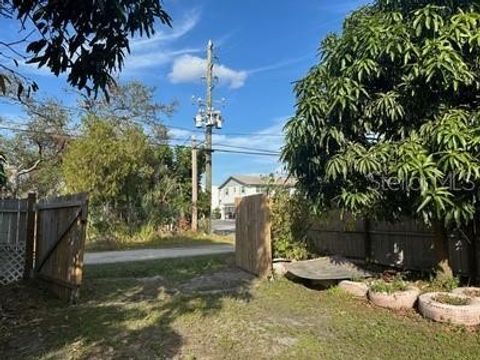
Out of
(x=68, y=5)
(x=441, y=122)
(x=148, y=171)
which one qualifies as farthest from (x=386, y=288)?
(x=148, y=171)

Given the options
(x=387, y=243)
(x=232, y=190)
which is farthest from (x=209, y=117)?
(x=232, y=190)

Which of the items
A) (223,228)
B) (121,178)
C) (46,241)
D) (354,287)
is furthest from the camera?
(223,228)

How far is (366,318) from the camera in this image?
6.26 meters

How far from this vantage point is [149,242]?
1920cm

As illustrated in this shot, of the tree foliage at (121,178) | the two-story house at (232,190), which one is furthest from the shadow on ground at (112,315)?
the two-story house at (232,190)

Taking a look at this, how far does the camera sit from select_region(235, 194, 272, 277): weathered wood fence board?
9.59m

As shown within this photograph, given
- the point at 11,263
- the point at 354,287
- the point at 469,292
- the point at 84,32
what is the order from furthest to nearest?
1. the point at 11,263
2. the point at 354,287
3. the point at 469,292
4. the point at 84,32

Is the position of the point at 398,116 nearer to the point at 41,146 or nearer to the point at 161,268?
the point at 161,268

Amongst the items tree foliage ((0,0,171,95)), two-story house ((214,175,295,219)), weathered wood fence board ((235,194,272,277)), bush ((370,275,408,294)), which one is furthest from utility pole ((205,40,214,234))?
two-story house ((214,175,295,219))

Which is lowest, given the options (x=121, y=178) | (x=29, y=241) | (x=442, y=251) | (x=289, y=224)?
(x=442, y=251)

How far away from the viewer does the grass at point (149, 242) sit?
17.6 meters

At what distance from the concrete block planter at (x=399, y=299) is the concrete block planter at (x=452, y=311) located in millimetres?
313

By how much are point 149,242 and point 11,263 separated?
33.8ft

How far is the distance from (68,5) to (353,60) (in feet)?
15.1
